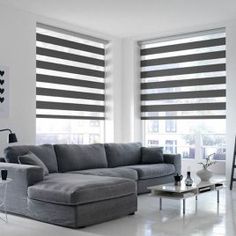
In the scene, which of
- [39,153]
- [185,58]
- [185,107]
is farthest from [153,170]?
[185,58]

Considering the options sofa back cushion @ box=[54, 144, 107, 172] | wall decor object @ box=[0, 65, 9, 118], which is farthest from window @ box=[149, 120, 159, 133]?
wall decor object @ box=[0, 65, 9, 118]

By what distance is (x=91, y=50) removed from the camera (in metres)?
7.95

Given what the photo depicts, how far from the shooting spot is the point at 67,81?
744cm

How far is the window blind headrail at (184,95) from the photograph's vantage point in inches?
295

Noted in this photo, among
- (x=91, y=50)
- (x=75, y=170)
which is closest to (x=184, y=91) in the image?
(x=91, y=50)

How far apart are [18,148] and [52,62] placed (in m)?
2.24

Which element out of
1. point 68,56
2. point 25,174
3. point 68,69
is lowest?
point 25,174

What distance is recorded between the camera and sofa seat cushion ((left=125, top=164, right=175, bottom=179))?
623cm

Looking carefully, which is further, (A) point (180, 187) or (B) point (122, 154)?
(B) point (122, 154)

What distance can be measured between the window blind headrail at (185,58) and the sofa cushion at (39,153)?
10.9 ft

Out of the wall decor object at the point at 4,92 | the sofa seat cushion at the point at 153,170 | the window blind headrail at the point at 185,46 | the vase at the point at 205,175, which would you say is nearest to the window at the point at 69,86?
the wall decor object at the point at 4,92

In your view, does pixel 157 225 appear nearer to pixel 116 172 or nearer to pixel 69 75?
pixel 116 172

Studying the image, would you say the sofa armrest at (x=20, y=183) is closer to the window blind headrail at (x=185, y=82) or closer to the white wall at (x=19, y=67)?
the white wall at (x=19, y=67)

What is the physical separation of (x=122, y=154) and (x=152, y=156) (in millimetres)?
546
